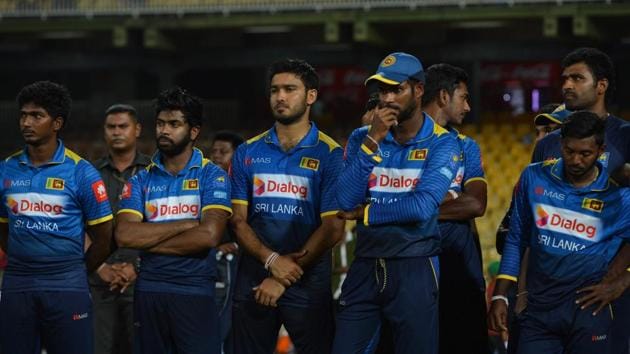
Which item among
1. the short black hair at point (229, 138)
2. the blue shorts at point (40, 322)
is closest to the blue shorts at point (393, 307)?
the blue shorts at point (40, 322)

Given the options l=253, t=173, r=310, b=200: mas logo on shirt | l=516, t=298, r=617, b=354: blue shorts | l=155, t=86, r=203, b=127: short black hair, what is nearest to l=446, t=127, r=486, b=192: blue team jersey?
l=253, t=173, r=310, b=200: mas logo on shirt

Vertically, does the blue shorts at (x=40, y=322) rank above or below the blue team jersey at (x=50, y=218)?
below

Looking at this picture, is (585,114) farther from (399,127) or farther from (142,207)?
(142,207)

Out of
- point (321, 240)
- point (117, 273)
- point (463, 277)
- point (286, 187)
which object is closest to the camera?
point (321, 240)

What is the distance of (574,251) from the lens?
6.53 m

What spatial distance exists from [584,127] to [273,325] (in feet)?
7.49

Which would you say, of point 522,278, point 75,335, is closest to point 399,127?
point 522,278

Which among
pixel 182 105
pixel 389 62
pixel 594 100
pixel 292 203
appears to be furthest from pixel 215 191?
pixel 594 100

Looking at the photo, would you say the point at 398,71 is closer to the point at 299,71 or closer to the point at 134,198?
the point at 299,71

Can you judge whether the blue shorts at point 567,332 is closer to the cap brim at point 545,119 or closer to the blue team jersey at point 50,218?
the cap brim at point 545,119

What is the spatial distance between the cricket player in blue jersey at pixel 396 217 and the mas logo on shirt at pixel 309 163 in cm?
64

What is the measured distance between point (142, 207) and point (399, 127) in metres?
1.76

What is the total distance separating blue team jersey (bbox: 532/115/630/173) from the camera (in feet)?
23.3

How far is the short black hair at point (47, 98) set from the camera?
291 inches
